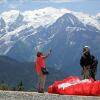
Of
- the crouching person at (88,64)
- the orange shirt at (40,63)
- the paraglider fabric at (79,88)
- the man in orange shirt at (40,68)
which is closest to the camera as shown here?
the paraglider fabric at (79,88)

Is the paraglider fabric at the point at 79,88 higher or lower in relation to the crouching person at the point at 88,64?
lower

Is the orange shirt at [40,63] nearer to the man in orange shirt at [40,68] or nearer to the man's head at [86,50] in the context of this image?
the man in orange shirt at [40,68]

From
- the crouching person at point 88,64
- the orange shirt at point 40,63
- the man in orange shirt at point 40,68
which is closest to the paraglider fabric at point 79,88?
the man in orange shirt at point 40,68

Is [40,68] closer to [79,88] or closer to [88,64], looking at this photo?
[79,88]

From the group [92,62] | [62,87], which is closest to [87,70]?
[92,62]

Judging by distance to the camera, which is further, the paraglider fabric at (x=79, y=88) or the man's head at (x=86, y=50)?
the man's head at (x=86, y=50)

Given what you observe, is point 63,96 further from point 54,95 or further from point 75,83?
point 75,83

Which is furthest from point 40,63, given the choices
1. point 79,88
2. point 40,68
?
point 79,88

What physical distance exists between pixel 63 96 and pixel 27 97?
132cm

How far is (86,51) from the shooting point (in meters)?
18.8

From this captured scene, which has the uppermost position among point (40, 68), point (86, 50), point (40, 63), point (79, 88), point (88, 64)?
point (86, 50)

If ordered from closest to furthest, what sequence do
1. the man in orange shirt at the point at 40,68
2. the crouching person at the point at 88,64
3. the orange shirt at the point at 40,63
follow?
the man in orange shirt at the point at 40,68 < the orange shirt at the point at 40,63 < the crouching person at the point at 88,64

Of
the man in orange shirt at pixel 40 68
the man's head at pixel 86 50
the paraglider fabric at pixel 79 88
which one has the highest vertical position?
the man's head at pixel 86 50

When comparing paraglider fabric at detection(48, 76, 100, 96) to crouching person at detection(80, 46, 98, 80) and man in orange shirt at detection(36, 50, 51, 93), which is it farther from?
crouching person at detection(80, 46, 98, 80)
